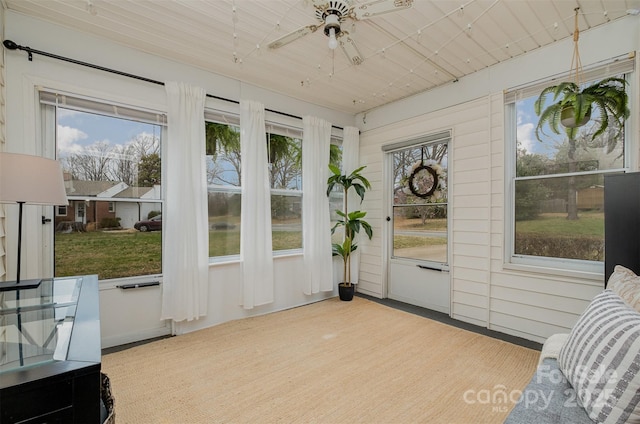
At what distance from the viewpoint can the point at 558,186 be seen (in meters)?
2.71

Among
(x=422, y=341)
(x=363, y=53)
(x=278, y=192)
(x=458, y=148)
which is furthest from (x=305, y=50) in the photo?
(x=422, y=341)

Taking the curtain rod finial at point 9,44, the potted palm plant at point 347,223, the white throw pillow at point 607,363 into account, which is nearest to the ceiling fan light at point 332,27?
the white throw pillow at point 607,363

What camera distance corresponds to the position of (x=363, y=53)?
278 cm

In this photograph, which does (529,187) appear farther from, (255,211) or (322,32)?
(255,211)

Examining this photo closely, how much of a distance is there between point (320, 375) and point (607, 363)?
5.54 feet

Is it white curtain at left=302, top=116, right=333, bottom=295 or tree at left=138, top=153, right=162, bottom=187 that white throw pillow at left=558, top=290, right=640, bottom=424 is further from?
tree at left=138, top=153, right=162, bottom=187

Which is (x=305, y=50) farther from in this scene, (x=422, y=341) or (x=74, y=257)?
(x=422, y=341)

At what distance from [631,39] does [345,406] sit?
139 inches

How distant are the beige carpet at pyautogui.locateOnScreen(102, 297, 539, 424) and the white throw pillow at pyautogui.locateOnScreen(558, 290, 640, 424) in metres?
0.78

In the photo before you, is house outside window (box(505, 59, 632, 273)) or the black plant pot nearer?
house outside window (box(505, 59, 632, 273))

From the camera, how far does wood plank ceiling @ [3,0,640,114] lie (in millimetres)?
2158

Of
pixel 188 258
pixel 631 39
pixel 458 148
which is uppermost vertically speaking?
pixel 631 39

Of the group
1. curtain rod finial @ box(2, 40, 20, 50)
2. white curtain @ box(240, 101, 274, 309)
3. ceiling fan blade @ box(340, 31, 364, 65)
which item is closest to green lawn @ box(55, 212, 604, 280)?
white curtain @ box(240, 101, 274, 309)

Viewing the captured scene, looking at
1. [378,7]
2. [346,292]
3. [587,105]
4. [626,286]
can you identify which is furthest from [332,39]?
[346,292]
